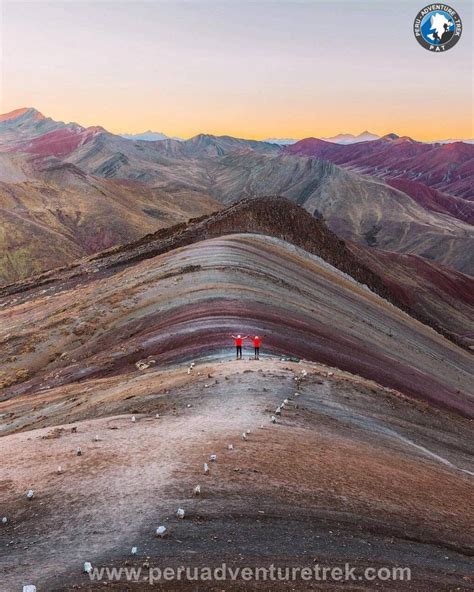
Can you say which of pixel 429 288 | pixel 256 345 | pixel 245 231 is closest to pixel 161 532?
pixel 256 345

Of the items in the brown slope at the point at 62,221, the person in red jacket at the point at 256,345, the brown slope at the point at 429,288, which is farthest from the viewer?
the brown slope at the point at 62,221

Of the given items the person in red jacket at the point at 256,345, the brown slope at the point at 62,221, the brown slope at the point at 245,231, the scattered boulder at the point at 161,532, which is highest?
the brown slope at the point at 62,221

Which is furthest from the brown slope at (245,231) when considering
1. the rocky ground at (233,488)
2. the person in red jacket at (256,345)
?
the rocky ground at (233,488)

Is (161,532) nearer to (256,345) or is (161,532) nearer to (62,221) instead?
(256,345)

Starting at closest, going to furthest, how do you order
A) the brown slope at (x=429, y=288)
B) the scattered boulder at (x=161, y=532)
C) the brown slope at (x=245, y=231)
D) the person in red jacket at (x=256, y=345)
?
the scattered boulder at (x=161, y=532)
the person in red jacket at (x=256, y=345)
the brown slope at (x=245, y=231)
the brown slope at (x=429, y=288)

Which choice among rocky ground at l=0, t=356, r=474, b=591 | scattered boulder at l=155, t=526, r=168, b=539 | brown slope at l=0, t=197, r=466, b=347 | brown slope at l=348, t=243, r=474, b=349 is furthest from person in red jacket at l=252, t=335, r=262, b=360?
brown slope at l=348, t=243, r=474, b=349

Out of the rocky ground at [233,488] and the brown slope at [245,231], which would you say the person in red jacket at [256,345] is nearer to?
the rocky ground at [233,488]

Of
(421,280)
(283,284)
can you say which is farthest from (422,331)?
(421,280)

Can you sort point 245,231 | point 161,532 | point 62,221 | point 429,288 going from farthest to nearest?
point 62,221 < point 429,288 < point 245,231 < point 161,532

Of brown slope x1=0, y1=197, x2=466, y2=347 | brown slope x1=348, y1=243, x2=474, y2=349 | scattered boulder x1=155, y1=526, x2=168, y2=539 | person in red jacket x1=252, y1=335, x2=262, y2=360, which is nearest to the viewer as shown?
scattered boulder x1=155, y1=526, x2=168, y2=539

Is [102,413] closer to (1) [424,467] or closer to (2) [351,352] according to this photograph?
(1) [424,467]

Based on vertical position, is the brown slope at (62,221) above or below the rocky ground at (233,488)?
above

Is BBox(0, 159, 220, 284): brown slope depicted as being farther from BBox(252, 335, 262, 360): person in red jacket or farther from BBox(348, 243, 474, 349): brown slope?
BBox(252, 335, 262, 360): person in red jacket
